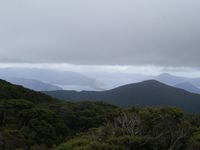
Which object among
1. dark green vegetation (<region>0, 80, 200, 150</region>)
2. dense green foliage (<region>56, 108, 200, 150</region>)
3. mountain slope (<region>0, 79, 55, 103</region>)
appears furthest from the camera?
mountain slope (<region>0, 79, 55, 103</region>)

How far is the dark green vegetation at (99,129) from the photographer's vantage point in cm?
2228

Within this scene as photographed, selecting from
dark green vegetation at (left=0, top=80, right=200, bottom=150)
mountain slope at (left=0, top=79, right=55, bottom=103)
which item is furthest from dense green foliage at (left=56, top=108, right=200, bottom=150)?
mountain slope at (left=0, top=79, right=55, bottom=103)

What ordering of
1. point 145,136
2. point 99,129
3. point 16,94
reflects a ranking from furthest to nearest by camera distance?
1. point 16,94
2. point 99,129
3. point 145,136

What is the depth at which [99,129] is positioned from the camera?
2541 cm

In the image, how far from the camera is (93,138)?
928 inches

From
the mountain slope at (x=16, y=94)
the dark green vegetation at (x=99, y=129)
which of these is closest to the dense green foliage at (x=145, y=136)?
the dark green vegetation at (x=99, y=129)

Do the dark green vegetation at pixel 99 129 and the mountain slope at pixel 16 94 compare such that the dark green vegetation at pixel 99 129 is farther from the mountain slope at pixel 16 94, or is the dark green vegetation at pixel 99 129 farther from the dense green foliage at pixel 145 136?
the mountain slope at pixel 16 94

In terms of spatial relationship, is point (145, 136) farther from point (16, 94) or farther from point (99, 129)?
point (16, 94)

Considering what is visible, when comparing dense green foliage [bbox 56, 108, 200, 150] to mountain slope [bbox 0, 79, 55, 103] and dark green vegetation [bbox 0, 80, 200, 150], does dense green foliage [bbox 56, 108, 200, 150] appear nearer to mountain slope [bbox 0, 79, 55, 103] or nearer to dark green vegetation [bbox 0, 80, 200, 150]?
dark green vegetation [bbox 0, 80, 200, 150]

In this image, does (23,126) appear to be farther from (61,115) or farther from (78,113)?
(78,113)

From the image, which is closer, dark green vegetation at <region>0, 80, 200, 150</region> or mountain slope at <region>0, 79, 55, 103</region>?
dark green vegetation at <region>0, 80, 200, 150</region>

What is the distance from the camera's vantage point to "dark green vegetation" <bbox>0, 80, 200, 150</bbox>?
22.3 m

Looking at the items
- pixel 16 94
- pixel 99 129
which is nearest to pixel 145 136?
pixel 99 129

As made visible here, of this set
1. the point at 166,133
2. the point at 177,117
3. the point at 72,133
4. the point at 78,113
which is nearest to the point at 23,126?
the point at 72,133
